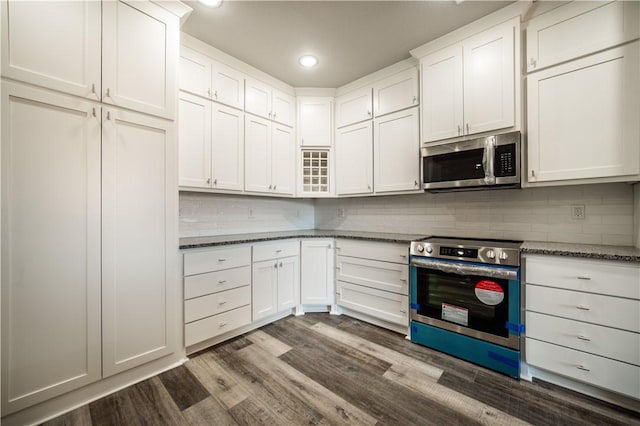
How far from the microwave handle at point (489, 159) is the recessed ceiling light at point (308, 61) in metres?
1.77

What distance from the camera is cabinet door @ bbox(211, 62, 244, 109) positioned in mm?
2514

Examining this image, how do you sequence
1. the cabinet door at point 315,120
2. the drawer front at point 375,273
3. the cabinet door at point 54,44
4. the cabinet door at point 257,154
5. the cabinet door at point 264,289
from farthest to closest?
1. the cabinet door at point 315,120
2. the cabinet door at point 257,154
3. the cabinet door at point 264,289
4. the drawer front at point 375,273
5. the cabinet door at point 54,44

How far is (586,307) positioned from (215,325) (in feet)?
8.68

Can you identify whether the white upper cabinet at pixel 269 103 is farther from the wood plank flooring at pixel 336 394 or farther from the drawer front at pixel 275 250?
the wood plank flooring at pixel 336 394

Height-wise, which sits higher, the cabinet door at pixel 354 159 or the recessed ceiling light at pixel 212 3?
the recessed ceiling light at pixel 212 3

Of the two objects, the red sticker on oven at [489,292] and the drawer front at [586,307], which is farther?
the red sticker on oven at [489,292]

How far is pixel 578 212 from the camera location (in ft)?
6.74

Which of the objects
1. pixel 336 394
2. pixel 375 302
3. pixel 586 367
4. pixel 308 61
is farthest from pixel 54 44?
pixel 586 367

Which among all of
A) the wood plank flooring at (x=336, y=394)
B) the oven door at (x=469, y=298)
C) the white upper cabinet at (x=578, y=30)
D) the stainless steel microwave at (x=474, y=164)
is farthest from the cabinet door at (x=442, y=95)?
the wood plank flooring at (x=336, y=394)

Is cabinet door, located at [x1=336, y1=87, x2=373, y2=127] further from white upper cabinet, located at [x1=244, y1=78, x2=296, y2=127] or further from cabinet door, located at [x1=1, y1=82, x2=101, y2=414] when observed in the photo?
cabinet door, located at [x1=1, y1=82, x2=101, y2=414]

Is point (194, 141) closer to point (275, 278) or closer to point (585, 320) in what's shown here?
point (275, 278)

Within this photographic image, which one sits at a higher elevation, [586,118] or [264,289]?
[586,118]

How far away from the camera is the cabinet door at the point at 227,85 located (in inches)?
99.0

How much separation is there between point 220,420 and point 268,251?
1432mm
